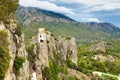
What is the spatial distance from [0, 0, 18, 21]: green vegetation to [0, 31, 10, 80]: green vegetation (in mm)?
6923

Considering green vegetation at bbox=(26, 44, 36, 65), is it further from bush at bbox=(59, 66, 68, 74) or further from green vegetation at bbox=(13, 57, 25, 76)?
green vegetation at bbox=(13, 57, 25, 76)

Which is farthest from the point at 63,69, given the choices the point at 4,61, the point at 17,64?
the point at 4,61

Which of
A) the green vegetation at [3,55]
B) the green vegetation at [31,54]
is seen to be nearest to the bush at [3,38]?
the green vegetation at [3,55]

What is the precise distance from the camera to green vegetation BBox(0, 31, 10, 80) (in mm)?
50734

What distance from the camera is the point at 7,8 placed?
6588 cm

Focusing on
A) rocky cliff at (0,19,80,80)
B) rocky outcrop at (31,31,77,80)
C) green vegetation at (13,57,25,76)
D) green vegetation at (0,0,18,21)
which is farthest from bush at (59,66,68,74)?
green vegetation at (13,57,25,76)

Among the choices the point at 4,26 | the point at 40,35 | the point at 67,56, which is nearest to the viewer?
the point at 4,26

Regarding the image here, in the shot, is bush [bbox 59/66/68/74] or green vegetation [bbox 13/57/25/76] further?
bush [bbox 59/66/68/74]

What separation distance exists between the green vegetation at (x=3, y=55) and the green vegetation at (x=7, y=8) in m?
6.92

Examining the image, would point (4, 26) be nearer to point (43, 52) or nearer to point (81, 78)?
point (43, 52)

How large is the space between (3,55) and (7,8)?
655 inches

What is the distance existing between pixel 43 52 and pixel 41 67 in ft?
17.7

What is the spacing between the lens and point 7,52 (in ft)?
178

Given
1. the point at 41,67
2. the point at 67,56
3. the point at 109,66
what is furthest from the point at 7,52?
the point at 109,66
